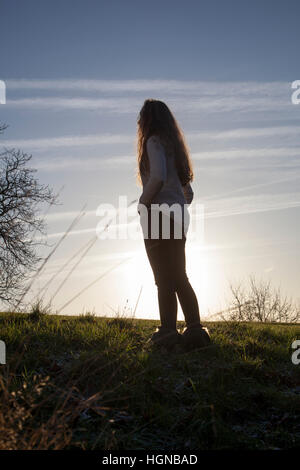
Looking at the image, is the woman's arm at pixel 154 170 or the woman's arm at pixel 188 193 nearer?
the woman's arm at pixel 154 170

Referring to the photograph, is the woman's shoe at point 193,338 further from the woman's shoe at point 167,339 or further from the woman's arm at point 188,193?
the woman's arm at point 188,193

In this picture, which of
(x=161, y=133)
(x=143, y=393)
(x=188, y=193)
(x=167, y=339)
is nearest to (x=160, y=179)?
(x=161, y=133)

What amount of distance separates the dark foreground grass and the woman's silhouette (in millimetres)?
391

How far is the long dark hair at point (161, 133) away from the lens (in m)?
4.71

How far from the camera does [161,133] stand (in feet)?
15.4

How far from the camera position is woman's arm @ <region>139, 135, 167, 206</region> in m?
4.42

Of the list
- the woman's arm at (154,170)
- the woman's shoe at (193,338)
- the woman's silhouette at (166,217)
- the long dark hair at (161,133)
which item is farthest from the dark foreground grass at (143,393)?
the long dark hair at (161,133)

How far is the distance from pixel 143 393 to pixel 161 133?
9.11 feet

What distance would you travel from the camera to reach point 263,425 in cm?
345

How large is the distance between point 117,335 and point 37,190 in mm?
12427

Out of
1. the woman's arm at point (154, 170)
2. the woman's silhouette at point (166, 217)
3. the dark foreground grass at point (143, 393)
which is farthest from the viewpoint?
the woman's silhouette at point (166, 217)

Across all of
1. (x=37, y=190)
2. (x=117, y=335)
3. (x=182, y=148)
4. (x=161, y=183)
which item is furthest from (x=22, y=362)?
(x=37, y=190)

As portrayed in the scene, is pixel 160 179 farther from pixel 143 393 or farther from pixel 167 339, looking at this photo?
pixel 143 393
